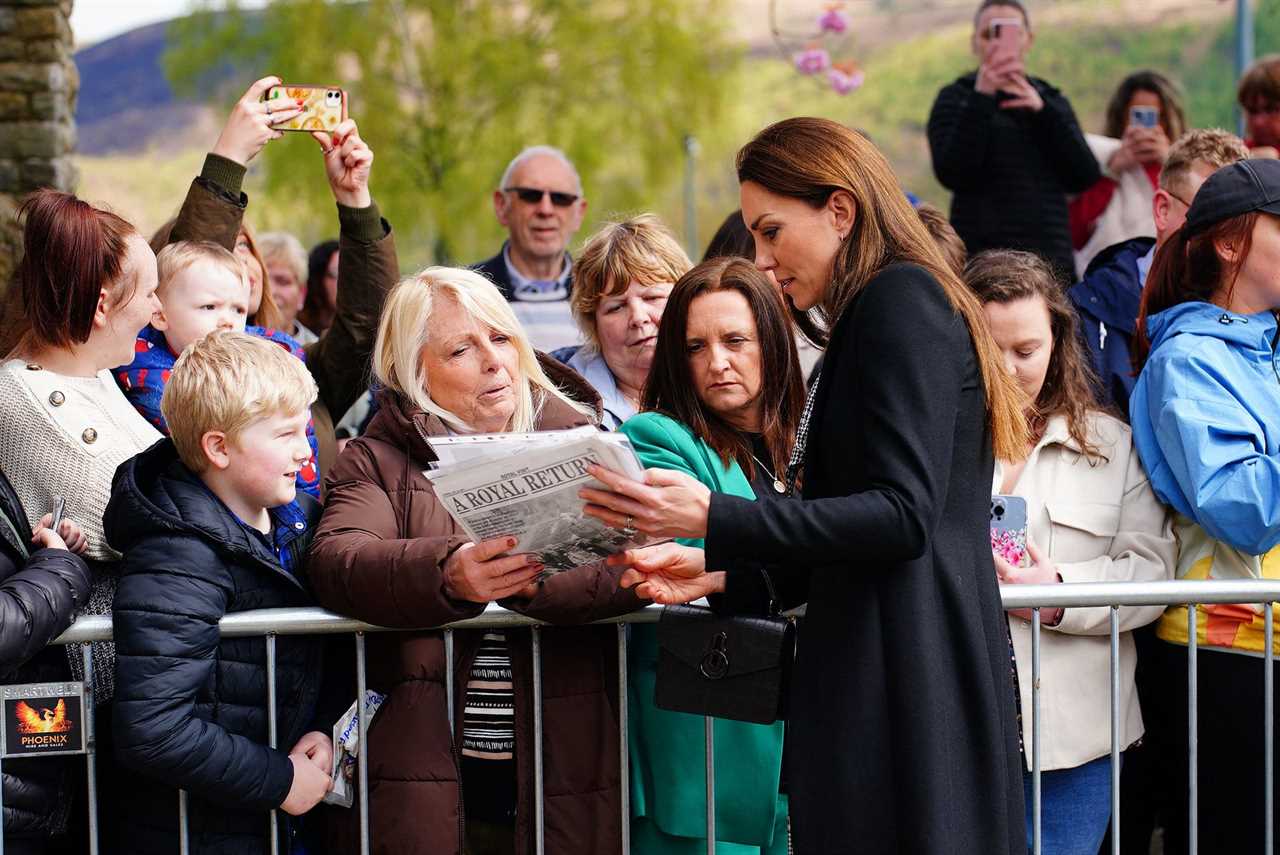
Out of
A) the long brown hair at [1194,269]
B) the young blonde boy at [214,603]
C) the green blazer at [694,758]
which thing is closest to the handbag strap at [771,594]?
the green blazer at [694,758]

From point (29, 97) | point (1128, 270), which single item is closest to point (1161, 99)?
point (1128, 270)

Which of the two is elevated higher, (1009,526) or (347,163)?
(347,163)

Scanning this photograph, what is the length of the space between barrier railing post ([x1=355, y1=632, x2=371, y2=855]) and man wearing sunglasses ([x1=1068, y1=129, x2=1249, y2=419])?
7.46ft

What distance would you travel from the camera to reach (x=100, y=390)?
3.47m

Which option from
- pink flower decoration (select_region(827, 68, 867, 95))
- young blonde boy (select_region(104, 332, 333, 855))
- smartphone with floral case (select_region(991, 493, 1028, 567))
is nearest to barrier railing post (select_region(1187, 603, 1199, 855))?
smartphone with floral case (select_region(991, 493, 1028, 567))

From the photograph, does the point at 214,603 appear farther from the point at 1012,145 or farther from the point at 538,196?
the point at 1012,145

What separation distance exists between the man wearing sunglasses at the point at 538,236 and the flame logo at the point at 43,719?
3128 mm

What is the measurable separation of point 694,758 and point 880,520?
1.04m

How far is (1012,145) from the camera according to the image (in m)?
6.21

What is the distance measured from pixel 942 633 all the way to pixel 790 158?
88 centimetres

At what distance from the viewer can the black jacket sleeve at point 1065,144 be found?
242 inches

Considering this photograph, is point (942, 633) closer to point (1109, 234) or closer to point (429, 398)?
point (429, 398)

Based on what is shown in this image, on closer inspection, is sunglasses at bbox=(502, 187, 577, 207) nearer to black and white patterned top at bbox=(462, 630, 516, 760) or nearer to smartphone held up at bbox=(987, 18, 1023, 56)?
smartphone held up at bbox=(987, 18, 1023, 56)

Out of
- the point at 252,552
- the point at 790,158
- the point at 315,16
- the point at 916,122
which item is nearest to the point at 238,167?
the point at 252,552
